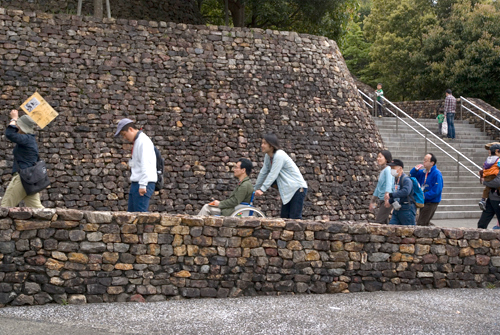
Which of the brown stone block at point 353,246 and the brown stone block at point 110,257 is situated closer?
the brown stone block at point 110,257

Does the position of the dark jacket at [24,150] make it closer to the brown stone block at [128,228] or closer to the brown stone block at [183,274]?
the brown stone block at [128,228]

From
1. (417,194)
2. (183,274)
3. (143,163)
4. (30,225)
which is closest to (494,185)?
(417,194)

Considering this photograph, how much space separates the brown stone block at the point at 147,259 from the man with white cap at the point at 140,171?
4.29 ft

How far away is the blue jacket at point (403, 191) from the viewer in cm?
852

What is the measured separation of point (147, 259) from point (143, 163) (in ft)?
5.55

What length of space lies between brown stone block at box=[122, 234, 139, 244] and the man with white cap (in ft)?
4.18

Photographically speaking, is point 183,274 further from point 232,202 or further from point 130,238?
point 232,202

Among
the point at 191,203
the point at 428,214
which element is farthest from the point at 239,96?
the point at 428,214

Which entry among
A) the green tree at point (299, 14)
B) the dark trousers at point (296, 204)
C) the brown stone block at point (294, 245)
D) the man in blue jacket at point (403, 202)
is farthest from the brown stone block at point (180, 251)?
the green tree at point (299, 14)

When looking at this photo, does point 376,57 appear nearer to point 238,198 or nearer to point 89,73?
point 89,73

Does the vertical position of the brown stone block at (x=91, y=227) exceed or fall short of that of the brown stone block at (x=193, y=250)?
it exceeds it

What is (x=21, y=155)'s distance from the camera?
758 centimetres

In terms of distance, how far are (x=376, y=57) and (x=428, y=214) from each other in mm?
27384

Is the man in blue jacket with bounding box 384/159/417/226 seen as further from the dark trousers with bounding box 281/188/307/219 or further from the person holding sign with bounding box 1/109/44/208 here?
the person holding sign with bounding box 1/109/44/208
